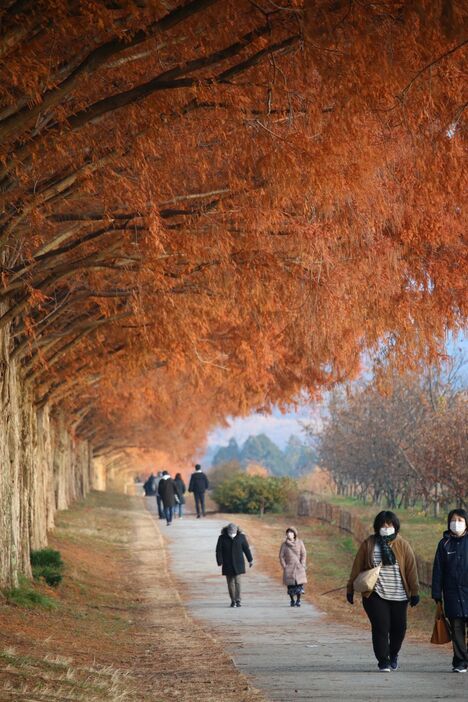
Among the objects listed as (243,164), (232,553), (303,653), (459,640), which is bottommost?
(303,653)

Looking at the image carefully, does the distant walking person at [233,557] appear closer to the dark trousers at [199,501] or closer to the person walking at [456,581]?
the person walking at [456,581]

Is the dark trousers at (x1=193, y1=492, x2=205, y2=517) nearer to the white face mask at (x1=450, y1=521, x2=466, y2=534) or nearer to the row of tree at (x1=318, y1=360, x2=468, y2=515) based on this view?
the row of tree at (x1=318, y1=360, x2=468, y2=515)

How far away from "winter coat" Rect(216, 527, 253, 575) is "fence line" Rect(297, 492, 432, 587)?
3.21 metres

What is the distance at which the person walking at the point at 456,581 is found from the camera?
11.5 meters

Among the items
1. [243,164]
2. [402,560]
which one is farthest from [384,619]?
[243,164]

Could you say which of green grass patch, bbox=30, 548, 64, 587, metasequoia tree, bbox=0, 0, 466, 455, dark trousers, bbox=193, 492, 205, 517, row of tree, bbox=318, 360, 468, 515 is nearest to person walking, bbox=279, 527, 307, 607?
metasequoia tree, bbox=0, 0, 466, 455

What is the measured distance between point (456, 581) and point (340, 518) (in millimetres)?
25272

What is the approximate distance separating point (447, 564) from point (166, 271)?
591 cm

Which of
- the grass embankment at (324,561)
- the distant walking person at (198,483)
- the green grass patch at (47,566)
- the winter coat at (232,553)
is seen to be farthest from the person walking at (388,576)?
the distant walking person at (198,483)

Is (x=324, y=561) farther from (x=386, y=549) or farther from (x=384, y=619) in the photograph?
(x=386, y=549)

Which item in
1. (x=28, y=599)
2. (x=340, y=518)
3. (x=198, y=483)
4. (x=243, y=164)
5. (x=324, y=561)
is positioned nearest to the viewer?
(x=243, y=164)

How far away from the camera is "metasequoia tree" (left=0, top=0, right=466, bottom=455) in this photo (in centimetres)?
877

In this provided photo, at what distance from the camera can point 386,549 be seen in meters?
11.4

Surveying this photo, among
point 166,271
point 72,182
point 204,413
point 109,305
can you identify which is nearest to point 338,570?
point 109,305
